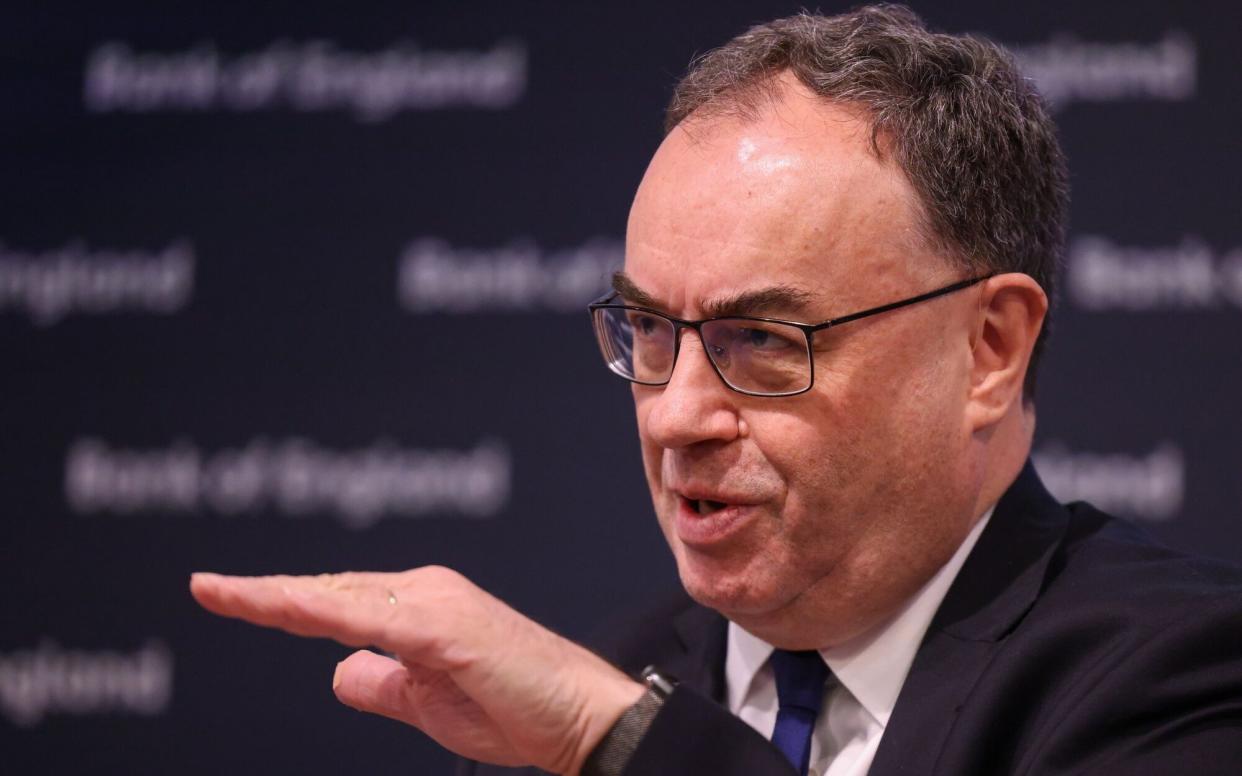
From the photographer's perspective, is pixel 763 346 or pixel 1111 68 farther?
pixel 1111 68

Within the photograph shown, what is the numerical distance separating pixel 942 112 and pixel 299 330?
1.71 m

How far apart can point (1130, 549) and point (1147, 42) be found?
145 centimetres

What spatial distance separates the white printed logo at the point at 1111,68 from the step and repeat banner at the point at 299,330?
0.01 metres

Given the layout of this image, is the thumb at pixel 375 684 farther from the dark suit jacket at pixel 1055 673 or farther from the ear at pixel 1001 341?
the ear at pixel 1001 341

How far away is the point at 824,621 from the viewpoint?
1612 mm

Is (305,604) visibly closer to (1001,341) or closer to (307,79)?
(1001,341)

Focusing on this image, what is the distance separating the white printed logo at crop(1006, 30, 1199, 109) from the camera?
2.66 metres

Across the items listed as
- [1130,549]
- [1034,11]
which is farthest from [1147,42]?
[1130,549]

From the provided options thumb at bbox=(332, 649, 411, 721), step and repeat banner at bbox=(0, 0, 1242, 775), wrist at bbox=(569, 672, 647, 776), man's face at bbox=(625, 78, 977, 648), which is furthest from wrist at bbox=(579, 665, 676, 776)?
step and repeat banner at bbox=(0, 0, 1242, 775)

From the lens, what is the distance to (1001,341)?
5.48ft

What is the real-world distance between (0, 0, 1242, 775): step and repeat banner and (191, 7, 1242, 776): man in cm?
112

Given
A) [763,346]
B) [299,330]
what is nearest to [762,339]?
[763,346]

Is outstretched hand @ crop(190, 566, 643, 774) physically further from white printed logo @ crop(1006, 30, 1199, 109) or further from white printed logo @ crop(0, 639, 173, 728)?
white printed logo @ crop(1006, 30, 1199, 109)

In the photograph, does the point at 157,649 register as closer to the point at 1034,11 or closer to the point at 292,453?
the point at 292,453
